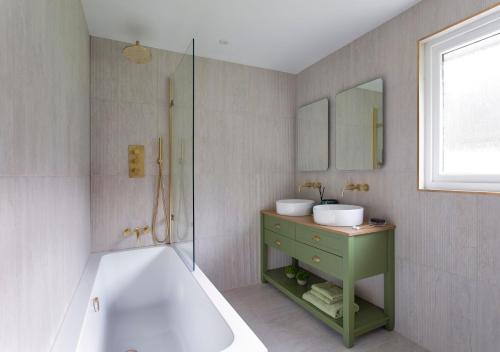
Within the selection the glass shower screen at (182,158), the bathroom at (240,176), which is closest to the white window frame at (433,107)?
the bathroom at (240,176)

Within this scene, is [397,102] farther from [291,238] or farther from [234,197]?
[234,197]

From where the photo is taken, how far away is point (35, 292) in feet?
2.90

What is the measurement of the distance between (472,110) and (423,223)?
0.77 meters

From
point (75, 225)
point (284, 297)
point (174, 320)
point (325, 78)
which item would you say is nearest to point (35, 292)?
point (75, 225)

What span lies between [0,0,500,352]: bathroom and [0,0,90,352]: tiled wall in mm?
10

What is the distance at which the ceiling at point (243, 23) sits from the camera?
5.94 feet

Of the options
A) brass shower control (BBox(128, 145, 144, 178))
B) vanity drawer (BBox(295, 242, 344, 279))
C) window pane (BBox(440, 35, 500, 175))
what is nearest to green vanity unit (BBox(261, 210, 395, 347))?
vanity drawer (BBox(295, 242, 344, 279))

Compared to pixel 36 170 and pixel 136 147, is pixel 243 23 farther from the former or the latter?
pixel 36 170

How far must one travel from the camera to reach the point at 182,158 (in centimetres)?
202

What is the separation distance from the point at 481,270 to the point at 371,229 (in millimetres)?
615

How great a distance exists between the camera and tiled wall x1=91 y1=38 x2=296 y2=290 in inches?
88.7

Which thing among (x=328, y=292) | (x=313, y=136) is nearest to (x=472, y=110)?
(x=313, y=136)

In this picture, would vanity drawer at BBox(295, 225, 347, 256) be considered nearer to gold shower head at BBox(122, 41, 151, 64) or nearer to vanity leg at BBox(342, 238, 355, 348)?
vanity leg at BBox(342, 238, 355, 348)

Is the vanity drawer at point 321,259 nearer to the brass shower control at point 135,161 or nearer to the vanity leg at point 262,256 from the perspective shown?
the vanity leg at point 262,256
